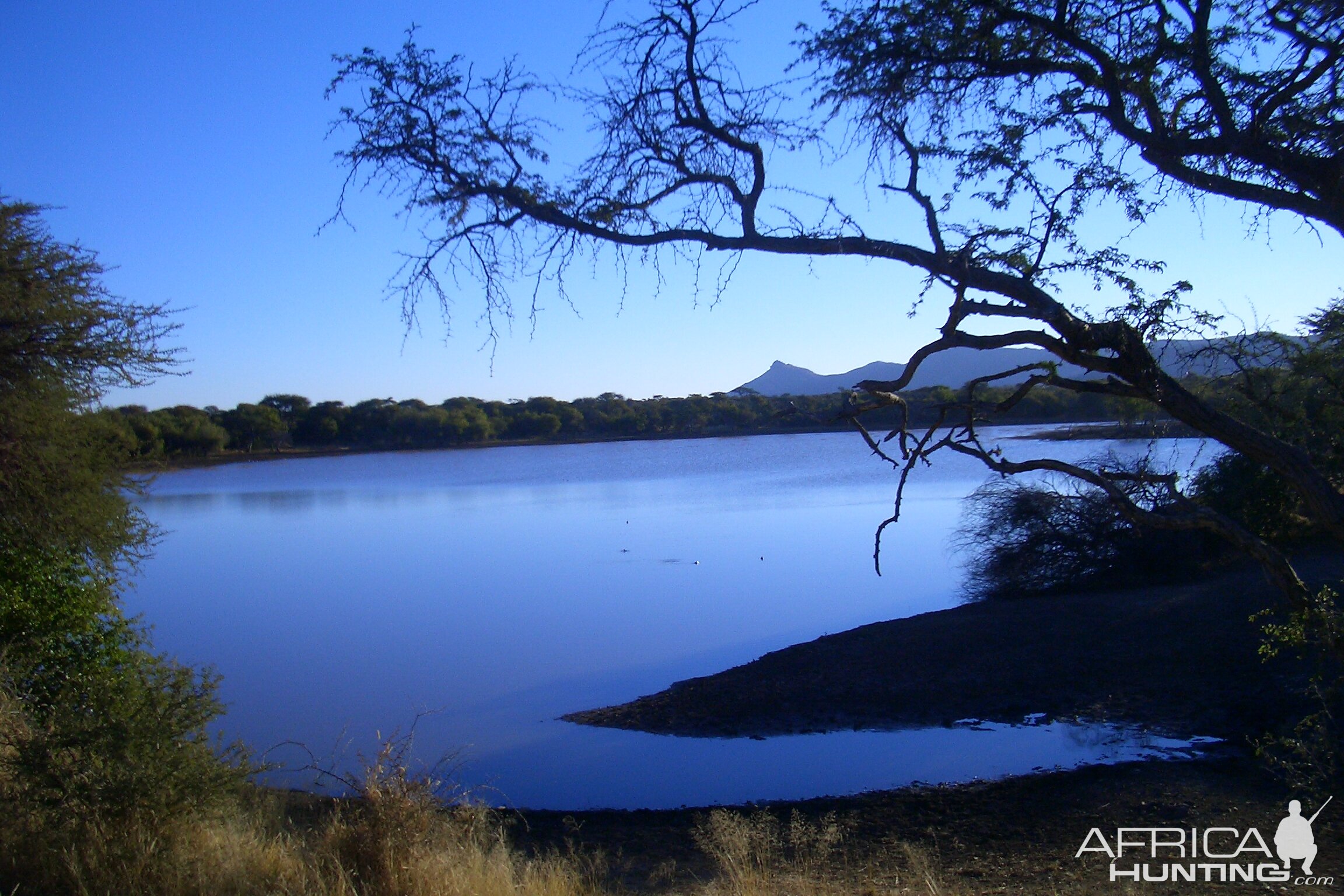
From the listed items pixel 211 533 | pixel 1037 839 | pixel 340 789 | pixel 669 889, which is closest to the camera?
pixel 669 889

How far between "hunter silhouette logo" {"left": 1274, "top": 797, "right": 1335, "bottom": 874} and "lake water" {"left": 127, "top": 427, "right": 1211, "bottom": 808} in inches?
87.4

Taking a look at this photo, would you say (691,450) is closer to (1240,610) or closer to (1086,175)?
(1240,610)

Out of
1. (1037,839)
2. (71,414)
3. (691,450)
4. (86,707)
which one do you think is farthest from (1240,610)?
(691,450)

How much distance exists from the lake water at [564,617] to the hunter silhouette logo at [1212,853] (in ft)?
6.17

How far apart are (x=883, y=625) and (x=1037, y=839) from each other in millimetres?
6076

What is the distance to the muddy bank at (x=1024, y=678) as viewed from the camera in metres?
8.95

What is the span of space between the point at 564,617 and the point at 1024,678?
681 cm

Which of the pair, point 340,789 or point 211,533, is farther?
point 211,533

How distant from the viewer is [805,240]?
14.5ft

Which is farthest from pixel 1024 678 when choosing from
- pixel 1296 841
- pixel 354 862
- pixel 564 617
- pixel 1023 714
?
pixel 354 862

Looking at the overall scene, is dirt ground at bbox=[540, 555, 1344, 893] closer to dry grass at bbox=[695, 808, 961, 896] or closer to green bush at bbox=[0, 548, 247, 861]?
dry grass at bbox=[695, 808, 961, 896]

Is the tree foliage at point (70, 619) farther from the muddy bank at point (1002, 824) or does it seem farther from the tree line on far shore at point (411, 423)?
the tree line on far shore at point (411, 423)

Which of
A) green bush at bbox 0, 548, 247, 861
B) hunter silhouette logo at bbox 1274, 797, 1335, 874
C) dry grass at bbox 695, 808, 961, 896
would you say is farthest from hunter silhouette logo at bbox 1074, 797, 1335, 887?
green bush at bbox 0, 548, 247, 861

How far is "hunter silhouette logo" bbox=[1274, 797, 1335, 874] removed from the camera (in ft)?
17.3
